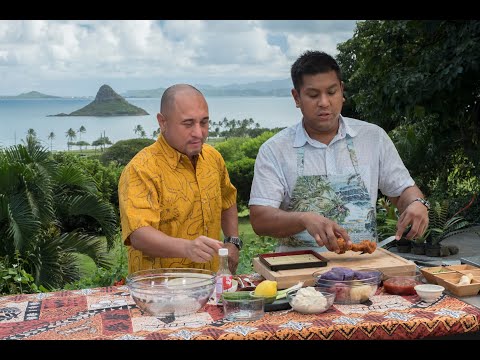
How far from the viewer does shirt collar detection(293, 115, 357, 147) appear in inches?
145

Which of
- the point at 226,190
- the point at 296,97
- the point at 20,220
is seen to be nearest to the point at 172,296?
the point at 226,190

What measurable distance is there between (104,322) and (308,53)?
6.02ft

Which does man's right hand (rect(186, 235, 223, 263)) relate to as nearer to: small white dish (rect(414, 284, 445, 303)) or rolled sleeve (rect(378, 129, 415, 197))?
small white dish (rect(414, 284, 445, 303))

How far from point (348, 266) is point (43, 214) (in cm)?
603

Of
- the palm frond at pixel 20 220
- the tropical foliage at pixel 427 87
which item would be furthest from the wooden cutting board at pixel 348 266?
the tropical foliage at pixel 427 87

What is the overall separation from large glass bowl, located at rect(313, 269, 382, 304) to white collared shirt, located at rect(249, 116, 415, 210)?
2.76 ft

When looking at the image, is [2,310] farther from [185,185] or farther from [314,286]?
[314,286]

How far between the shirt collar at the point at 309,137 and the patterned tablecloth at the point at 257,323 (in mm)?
1068

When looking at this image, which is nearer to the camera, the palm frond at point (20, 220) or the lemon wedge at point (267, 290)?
the lemon wedge at point (267, 290)

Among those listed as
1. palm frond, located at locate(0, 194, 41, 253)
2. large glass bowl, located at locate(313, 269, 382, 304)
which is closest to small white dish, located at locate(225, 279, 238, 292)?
large glass bowl, located at locate(313, 269, 382, 304)

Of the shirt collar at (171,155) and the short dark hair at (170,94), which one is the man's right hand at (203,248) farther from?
the short dark hair at (170,94)

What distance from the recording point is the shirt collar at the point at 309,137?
3688 mm

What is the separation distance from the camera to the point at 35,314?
283 cm

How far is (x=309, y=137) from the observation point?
3711 millimetres
